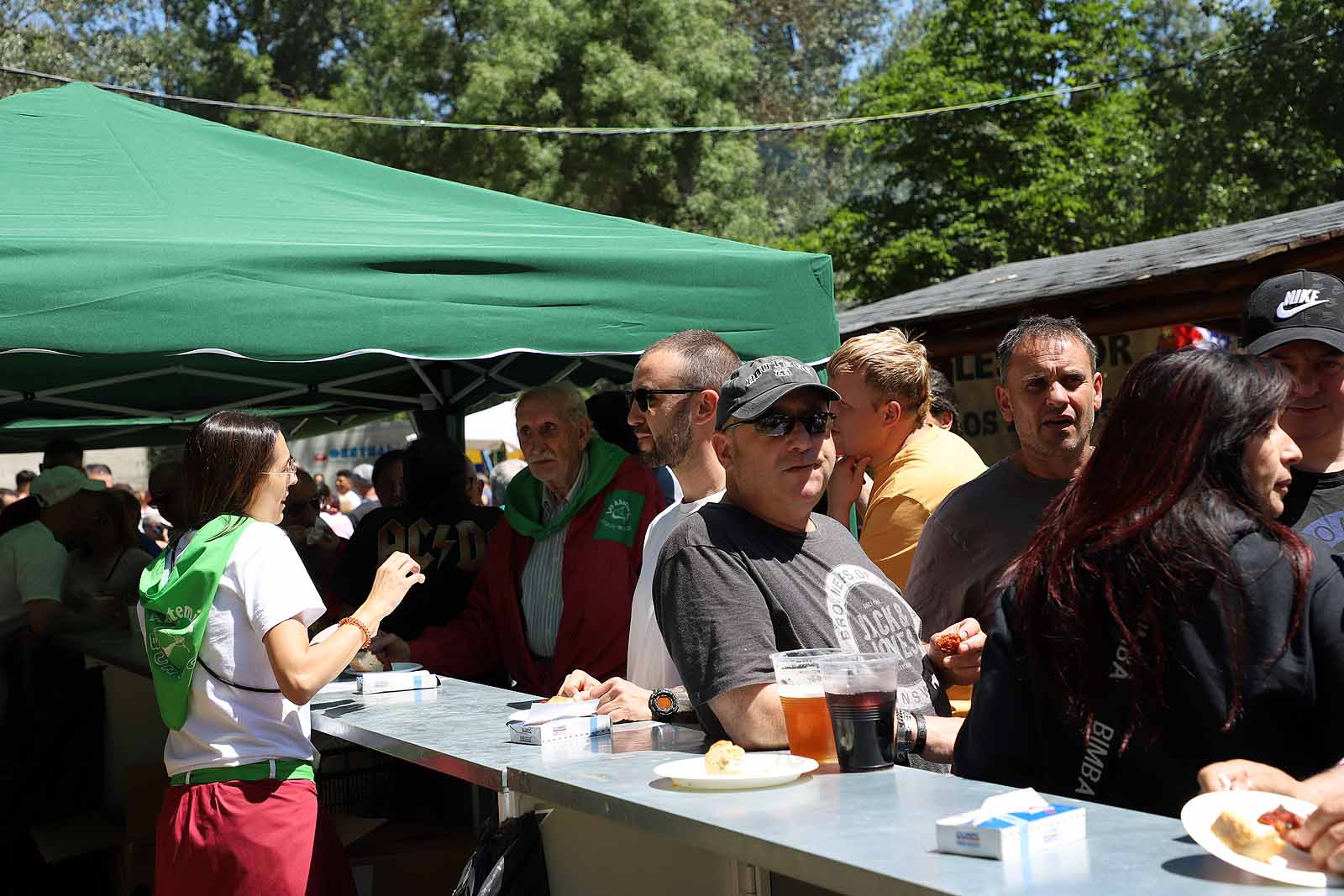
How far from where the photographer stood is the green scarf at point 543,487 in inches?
159

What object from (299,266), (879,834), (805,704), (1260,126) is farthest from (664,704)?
(1260,126)

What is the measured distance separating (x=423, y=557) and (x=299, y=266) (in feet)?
3.84

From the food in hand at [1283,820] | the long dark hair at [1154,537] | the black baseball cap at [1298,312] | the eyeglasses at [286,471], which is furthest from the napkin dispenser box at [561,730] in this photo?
the black baseball cap at [1298,312]

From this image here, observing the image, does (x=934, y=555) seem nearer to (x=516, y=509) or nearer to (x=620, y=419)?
(x=516, y=509)

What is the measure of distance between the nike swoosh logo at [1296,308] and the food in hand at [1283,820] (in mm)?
1705

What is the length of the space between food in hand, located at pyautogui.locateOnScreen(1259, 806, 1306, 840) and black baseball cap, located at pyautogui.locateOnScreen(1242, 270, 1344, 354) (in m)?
1.61

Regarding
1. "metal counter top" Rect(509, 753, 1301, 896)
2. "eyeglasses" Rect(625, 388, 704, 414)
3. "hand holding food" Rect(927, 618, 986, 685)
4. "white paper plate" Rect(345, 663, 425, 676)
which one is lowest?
"metal counter top" Rect(509, 753, 1301, 896)

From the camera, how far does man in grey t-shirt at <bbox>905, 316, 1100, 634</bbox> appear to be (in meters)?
3.15

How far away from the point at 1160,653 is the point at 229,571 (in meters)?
1.96

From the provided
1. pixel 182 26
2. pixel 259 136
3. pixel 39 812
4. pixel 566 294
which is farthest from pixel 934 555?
pixel 182 26

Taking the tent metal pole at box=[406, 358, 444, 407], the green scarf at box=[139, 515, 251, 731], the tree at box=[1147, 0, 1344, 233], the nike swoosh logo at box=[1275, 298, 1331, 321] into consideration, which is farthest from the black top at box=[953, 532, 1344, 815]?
the tree at box=[1147, 0, 1344, 233]

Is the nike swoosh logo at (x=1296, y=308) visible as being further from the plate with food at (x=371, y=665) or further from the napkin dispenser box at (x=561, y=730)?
the plate with food at (x=371, y=665)

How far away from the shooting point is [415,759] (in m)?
2.82

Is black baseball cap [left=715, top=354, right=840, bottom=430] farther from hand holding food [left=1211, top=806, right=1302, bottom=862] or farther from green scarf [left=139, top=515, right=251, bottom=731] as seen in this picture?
green scarf [left=139, top=515, right=251, bottom=731]
